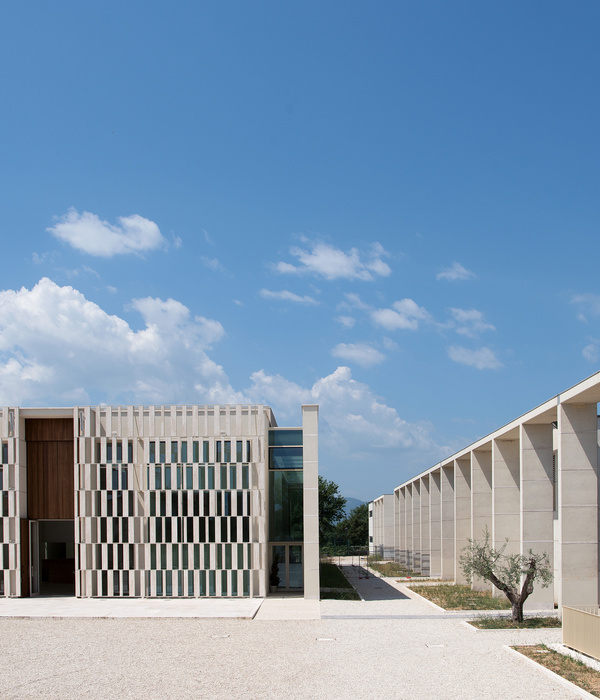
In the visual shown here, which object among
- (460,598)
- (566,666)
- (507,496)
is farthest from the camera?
(460,598)

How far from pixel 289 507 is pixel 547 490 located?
1026 centimetres

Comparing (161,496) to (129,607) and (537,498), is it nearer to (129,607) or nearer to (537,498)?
(129,607)

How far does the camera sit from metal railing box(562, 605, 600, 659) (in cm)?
1571

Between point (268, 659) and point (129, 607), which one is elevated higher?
point (268, 659)

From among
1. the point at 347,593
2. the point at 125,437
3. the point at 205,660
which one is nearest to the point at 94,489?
the point at 125,437

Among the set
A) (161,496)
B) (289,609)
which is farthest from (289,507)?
(289,609)

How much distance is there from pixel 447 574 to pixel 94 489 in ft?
61.6

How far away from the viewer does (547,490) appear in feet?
82.1

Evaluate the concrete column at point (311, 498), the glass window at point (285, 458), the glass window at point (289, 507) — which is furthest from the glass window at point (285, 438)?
the glass window at point (289, 507)

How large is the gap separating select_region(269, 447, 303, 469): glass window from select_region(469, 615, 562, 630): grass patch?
10.1 meters

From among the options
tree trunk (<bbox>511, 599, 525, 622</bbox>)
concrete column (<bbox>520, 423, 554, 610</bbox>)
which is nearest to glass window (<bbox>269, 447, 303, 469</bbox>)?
concrete column (<bbox>520, 423, 554, 610</bbox>)

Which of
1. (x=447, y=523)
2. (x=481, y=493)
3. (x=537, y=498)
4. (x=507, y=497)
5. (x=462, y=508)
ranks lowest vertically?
(x=447, y=523)

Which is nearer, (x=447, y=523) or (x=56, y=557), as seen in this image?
(x=447, y=523)

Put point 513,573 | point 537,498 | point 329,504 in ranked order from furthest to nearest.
Result: point 329,504, point 537,498, point 513,573
